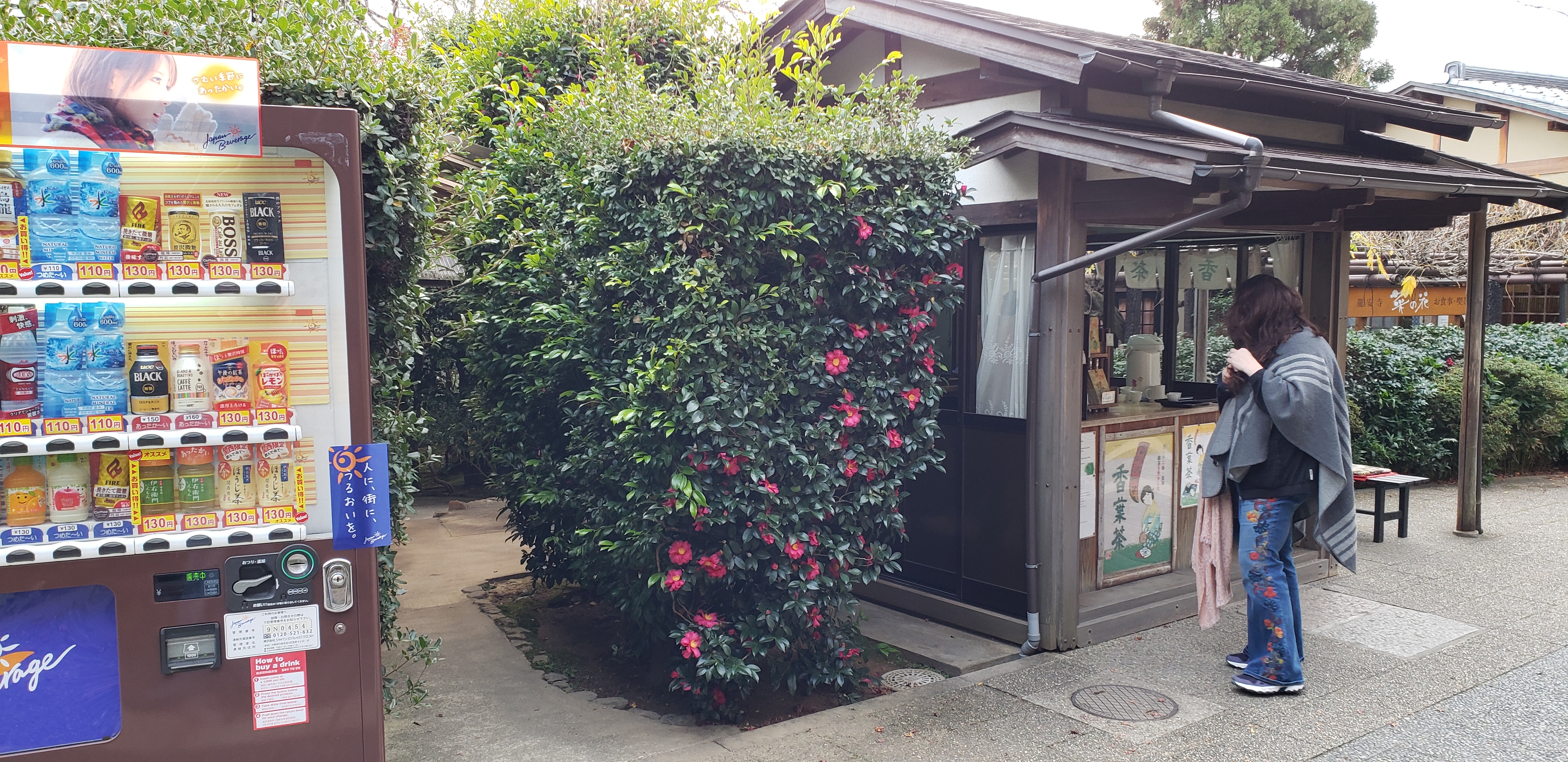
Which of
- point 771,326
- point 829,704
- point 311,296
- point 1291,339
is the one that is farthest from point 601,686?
point 1291,339

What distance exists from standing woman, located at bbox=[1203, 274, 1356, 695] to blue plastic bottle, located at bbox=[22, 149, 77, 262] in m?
4.81

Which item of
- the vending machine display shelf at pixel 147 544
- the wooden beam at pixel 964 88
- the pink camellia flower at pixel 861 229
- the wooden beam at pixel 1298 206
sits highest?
the wooden beam at pixel 964 88

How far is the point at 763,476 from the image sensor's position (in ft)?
13.9

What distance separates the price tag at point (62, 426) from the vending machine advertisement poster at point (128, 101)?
0.78m

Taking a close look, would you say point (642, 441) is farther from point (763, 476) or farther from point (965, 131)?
point (965, 131)

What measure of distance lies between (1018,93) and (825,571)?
297 centimetres

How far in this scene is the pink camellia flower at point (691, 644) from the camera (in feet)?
13.9

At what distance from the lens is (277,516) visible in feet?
10.2

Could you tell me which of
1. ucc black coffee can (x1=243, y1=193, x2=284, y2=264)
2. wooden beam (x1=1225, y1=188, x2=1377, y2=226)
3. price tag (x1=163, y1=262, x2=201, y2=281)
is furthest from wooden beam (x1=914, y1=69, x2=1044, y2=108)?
price tag (x1=163, y1=262, x2=201, y2=281)

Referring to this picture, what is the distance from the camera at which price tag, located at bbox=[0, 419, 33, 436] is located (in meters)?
2.80

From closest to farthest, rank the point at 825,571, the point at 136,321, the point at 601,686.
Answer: the point at 136,321 < the point at 825,571 < the point at 601,686

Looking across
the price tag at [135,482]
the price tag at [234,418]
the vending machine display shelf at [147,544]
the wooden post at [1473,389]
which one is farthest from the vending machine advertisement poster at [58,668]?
the wooden post at [1473,389]

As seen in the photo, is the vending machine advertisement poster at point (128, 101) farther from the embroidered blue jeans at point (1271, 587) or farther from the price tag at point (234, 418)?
the embroidered blue jeans at point (1271, 587)

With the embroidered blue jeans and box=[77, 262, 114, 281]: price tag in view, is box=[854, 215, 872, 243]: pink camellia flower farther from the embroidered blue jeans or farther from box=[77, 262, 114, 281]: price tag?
box=[77, 262, 114, 281]: price tag
